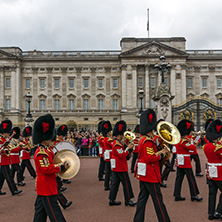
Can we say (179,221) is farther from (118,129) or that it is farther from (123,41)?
(123,41)

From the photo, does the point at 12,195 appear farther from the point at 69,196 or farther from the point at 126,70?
the point at 126,70

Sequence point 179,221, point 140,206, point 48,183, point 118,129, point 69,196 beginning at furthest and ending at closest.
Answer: point 69,196 < point 118,129 < point 179,221 < point 140,206 < point 48,183

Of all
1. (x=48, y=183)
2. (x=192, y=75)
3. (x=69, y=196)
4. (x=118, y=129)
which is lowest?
(x=69, y=196)

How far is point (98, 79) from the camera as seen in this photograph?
48344 millimetres

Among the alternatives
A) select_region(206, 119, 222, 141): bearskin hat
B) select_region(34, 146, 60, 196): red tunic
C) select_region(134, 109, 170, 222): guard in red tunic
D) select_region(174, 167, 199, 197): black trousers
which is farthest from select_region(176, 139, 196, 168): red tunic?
select_region(34, 146, 60, 196): red tunic

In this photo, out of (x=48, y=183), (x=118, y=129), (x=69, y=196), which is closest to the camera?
(x=48, y=183)

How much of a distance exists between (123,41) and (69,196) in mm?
41702

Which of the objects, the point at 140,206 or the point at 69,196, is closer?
the point at 140,206

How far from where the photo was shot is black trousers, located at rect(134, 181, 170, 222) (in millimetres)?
4891

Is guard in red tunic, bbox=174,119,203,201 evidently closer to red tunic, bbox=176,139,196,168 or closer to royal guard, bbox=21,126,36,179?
red tunic, bbox=176,139,196,168

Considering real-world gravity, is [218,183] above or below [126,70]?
below

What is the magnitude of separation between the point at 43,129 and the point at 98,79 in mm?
44003

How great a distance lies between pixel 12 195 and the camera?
7984 millimetres

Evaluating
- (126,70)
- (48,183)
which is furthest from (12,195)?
(126,70)
